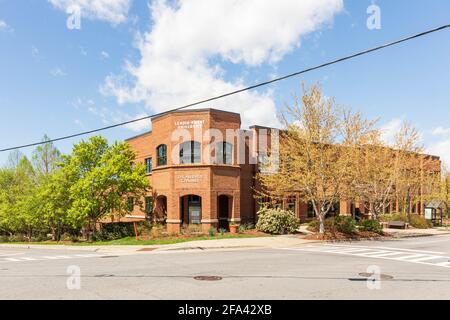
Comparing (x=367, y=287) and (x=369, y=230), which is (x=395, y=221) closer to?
(x=369, y=230)

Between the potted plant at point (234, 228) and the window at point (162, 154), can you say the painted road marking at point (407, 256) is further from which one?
the window at point (162, 154)

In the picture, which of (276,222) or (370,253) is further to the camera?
(276,222)

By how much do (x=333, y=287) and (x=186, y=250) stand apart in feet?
39.9

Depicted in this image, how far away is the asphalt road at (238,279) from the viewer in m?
9.73

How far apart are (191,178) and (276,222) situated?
7.20 m

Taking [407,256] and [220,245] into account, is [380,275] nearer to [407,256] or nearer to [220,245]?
[407,256]

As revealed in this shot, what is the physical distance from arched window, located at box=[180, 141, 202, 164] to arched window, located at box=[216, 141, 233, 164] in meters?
1.49

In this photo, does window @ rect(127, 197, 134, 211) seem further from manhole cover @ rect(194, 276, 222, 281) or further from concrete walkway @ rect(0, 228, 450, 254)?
manhole cover @ rect(194, 276, 222, 281)

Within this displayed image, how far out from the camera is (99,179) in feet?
101

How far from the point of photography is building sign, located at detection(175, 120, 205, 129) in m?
30.7

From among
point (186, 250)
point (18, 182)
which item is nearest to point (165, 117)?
point (186, 250)

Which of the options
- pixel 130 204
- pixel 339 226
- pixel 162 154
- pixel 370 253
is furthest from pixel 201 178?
pixel 370 253

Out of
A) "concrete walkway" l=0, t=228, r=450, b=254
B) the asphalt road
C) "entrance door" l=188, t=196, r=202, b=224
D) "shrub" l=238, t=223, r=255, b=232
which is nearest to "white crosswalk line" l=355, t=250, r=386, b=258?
the asphalt road

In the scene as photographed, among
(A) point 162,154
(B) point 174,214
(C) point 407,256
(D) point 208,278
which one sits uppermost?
(A) point 162,154
